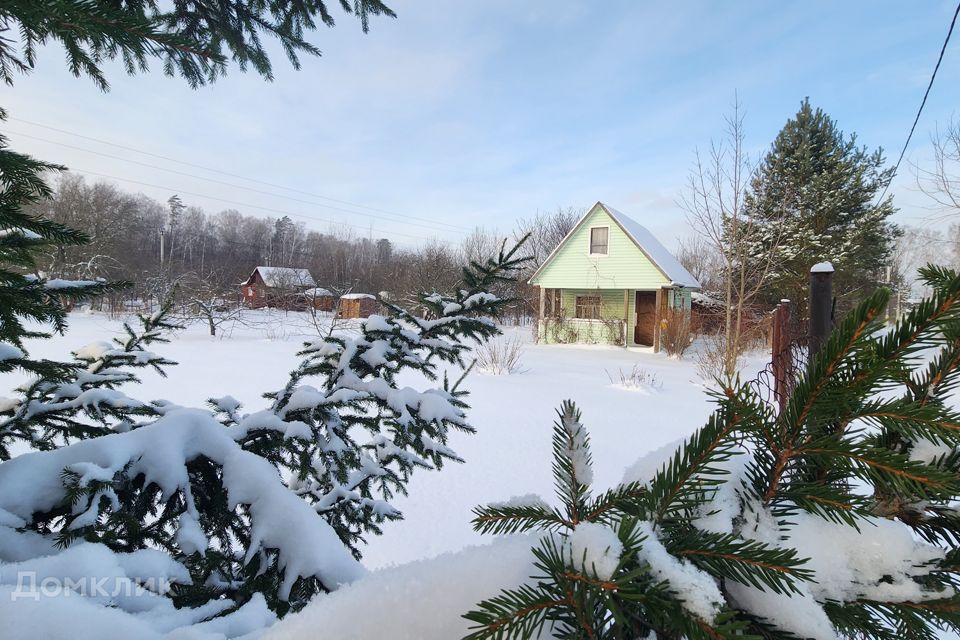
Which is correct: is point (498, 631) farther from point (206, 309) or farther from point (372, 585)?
point (206, 309)

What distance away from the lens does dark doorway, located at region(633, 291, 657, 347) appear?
2009cm

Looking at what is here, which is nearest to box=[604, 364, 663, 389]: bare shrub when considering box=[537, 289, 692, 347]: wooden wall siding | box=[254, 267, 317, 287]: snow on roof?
box=[537, 289, 692, 347]: wooden wall siding

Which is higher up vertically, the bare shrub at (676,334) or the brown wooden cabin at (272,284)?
the brown wooden cabin at (272,284)

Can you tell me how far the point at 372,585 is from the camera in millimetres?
593

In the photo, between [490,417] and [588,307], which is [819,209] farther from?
[490,417]

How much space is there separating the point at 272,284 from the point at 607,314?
25791 millimetres

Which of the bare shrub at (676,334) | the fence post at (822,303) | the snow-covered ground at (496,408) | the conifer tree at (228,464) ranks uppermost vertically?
the fence post at (822,303)

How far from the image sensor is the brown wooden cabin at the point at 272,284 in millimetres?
27375

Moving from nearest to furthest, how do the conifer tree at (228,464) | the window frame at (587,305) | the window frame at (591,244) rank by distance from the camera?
1. the conifer tree at (228,464)
2. the window frame at (591,244)
3. the window frame at (587,305)

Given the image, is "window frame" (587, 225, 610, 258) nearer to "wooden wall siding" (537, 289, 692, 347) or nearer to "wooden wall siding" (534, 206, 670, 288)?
"wooden wall siding" (534, 206, 670, 288)

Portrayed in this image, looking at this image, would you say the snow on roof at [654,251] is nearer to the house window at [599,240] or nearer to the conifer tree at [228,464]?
the house window at [599,240]

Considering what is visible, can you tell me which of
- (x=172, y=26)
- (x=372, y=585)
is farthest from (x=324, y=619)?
(x=172, y=26)

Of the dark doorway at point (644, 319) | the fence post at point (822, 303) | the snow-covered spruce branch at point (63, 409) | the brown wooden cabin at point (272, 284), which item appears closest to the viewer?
the snow-covered spruce branch at point (63, 409)

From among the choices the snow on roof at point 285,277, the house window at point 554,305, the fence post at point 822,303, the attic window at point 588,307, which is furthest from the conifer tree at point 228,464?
the snow on roof at point 285,277
